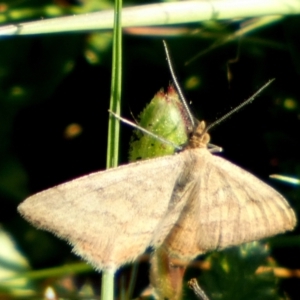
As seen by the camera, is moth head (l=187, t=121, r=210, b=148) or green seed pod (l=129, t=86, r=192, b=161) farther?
moth head (l=187, t=121, r=210, b=148)

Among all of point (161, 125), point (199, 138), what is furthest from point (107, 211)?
point (199, 138)

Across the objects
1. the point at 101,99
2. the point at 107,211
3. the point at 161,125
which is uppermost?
the point at 101,99

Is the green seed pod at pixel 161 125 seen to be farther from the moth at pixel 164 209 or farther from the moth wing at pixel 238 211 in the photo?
the moth wing at pixel 238 211

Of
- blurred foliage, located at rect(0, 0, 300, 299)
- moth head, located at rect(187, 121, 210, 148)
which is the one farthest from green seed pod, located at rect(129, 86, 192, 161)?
blurred foliage, located at rect(0, 0, 300, 299)

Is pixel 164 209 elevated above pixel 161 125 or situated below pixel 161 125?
below

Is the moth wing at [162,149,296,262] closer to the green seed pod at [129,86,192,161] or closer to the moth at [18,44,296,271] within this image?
the moth at [18,44,296,271]

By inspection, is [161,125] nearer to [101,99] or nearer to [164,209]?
[164,209]
